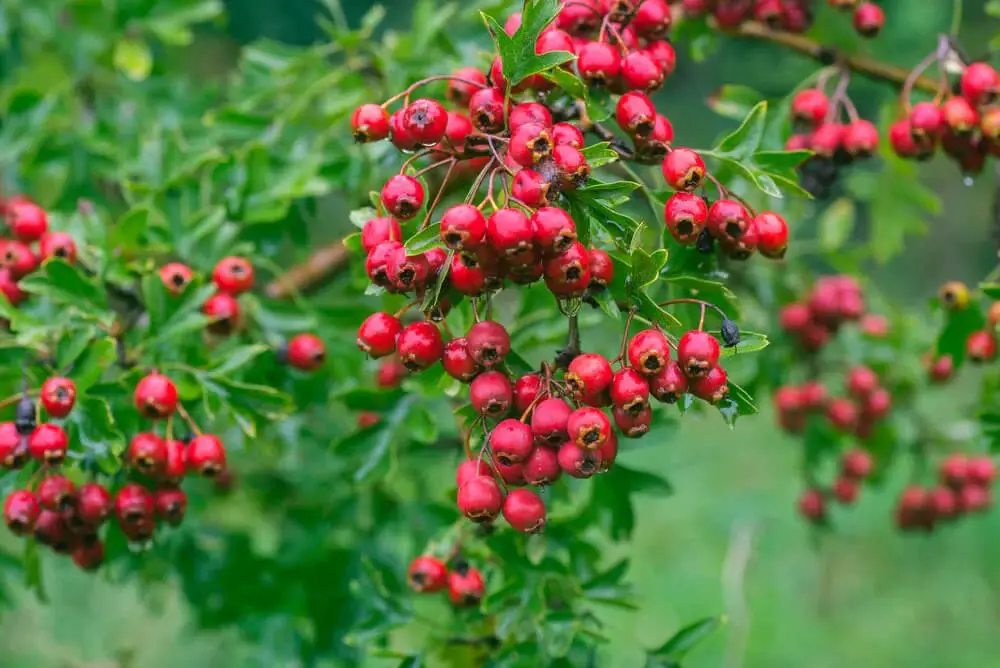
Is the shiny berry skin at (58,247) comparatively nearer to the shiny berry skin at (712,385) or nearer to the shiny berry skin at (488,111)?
the shiny berry skin at (488,111)

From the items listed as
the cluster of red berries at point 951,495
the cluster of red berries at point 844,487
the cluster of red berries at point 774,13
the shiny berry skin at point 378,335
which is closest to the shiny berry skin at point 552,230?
the shiny berry skin at point 378,335

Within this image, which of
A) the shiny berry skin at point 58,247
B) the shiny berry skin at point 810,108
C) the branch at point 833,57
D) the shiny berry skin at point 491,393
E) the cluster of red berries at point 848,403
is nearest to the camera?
the shiny berry skin at point 491,393

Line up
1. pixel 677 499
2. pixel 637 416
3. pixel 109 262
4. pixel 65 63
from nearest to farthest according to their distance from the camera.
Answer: pixel 637 416 → pixel 109 262 → pixel 65 63 → pixel 677 499

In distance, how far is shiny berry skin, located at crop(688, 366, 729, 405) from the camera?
1225 millimetres

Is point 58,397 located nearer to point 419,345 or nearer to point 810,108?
point 419,345

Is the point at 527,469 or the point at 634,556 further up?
the point at 527,469

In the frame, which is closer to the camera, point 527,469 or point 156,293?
point 527,469

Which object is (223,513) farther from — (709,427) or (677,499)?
(709,427)

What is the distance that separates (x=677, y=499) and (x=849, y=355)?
135 inches

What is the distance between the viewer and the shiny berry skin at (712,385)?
122cm

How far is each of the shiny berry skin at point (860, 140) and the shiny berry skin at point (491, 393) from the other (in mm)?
921

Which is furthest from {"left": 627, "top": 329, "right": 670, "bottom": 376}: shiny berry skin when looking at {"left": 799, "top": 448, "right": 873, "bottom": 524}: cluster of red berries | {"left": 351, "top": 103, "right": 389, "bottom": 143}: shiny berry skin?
{"left": 799, "top": 448, "right": 873, "bottom": 524}: cluster of red berries

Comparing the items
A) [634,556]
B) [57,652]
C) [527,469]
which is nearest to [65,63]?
[527,469]

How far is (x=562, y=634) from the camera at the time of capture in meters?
1.60
